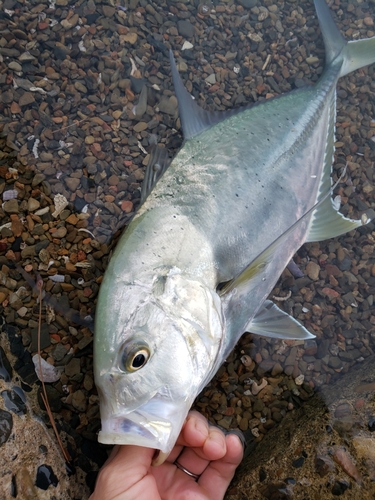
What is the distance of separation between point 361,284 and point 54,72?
2369mm

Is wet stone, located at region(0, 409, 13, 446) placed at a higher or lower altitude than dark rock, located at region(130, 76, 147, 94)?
lower

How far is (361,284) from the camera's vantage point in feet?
9.09

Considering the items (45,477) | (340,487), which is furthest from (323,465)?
(45,477)

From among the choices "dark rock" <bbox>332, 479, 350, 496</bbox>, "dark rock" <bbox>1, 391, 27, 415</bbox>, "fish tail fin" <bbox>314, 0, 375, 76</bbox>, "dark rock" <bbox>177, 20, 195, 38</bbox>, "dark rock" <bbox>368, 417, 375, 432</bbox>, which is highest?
"fish tail fin" <bbox>314, 0, 375, 76</bbox>

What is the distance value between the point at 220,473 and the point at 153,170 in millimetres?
1501

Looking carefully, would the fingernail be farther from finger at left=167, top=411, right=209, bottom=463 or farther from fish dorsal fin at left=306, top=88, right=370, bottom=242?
fish dorsal fin at left=306, top=88, right=370, bottom=242

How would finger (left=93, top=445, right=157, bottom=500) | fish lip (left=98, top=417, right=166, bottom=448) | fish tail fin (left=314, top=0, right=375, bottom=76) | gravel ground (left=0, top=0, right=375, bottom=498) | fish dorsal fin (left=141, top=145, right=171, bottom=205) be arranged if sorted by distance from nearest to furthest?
fish lip (left=98, top=417, right=166, bottom=448), finger (left=93, top=445, right=157, bottom=500), fish dorsal fin (left=141, top=145, right=171, bottom=205), gravel ground (left=0, top=0, right=375, bottom=498), fish tail fin (left=314, top=0, right=375, bottom=76)

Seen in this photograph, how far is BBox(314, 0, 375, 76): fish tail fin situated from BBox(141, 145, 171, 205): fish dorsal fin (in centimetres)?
155

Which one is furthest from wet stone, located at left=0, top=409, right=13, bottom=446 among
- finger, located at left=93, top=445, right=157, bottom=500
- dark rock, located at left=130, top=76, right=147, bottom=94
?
dark rock, located at left=130, top=76, right=147, bottom=94

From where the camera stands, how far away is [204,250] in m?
2.01

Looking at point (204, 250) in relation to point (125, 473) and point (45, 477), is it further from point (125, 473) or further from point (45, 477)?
point (45, 477)

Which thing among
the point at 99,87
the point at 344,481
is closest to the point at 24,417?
the point at 344,481

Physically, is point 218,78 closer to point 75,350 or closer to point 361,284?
point 361,284

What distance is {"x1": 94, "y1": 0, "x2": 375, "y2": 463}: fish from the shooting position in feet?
5.40
